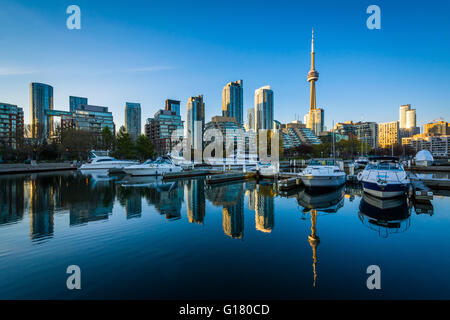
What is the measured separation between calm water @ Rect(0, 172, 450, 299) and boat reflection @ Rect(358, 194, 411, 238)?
61 millimetres

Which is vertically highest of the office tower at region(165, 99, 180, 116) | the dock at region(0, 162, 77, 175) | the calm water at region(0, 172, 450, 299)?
the office tower at region(165, 99, 180, 116)

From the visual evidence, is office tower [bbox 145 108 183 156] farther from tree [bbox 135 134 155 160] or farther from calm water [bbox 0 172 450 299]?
calm water [bbox 0 172 450 299]

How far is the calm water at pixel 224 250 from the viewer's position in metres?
5.96

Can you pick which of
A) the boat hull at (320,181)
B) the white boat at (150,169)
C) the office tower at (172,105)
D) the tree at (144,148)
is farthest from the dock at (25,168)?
the office tower at (172,105)

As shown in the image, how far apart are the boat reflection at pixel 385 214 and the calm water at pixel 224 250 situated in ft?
0.20

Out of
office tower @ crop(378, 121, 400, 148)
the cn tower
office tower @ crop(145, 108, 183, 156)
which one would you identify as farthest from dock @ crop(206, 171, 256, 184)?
office tower @ crop(378, 121, 400, 148)

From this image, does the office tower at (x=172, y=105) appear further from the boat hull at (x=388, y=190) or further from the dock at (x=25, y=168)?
the boat hull at (x=388, y=190)

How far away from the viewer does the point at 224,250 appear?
8445mm

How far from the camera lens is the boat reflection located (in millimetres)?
11072

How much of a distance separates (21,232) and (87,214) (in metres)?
3.39
